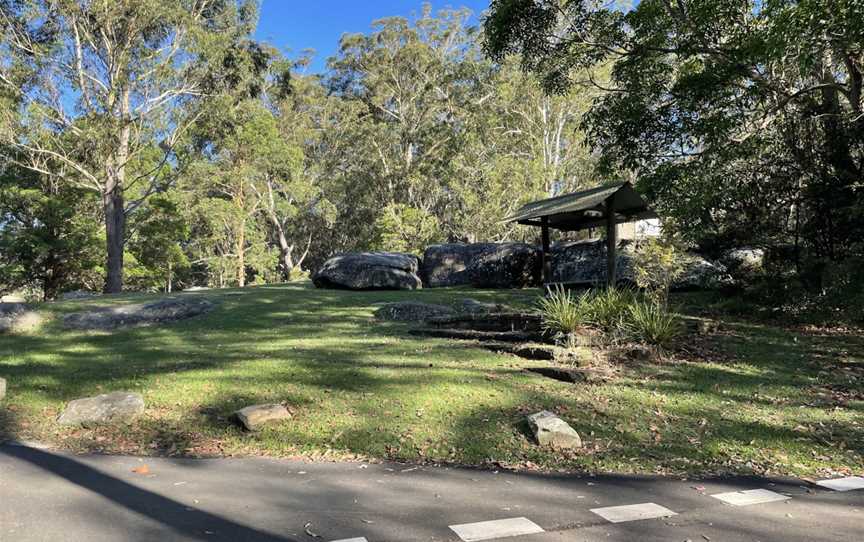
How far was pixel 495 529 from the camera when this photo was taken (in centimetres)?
320

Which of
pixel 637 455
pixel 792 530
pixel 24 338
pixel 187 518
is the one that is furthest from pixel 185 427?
pixel 24 338

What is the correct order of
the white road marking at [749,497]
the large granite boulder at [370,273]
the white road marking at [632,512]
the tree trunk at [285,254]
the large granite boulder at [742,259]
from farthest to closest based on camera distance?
the tree trunk at [285,254] < the large granite boulder at [370,273] < the large granite boulder at [742,259] < the white road marking at [749,497] < the white road marking at [632,512]

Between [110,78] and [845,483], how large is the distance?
2425 centimetres

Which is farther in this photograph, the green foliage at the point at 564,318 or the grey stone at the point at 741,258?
the grey stone at the point at 741,258

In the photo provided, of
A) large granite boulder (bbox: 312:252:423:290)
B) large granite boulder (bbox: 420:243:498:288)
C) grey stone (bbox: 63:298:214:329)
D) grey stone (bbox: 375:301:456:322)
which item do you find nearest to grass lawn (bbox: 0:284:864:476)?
grey stone (bbox: 63:298:214:329)

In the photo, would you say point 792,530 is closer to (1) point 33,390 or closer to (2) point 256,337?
(1) point 33,390

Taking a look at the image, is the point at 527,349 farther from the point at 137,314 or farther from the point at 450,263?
the point at 450,263

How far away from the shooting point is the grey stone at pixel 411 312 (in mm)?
10789

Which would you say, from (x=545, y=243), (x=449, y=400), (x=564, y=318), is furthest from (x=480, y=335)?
(x=545, y=243)

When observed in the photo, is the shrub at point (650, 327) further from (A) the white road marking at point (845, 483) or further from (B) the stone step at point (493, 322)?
(A) the white road marking at point (845, 483)

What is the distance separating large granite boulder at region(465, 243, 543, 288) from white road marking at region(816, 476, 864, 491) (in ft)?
39.3

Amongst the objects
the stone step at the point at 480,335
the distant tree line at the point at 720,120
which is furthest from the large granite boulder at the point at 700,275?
the stone step at the point at 480,335

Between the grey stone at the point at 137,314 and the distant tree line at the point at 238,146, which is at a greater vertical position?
the distant tree line at the point at 238,146

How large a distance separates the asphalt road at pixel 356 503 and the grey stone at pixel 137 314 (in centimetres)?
659
